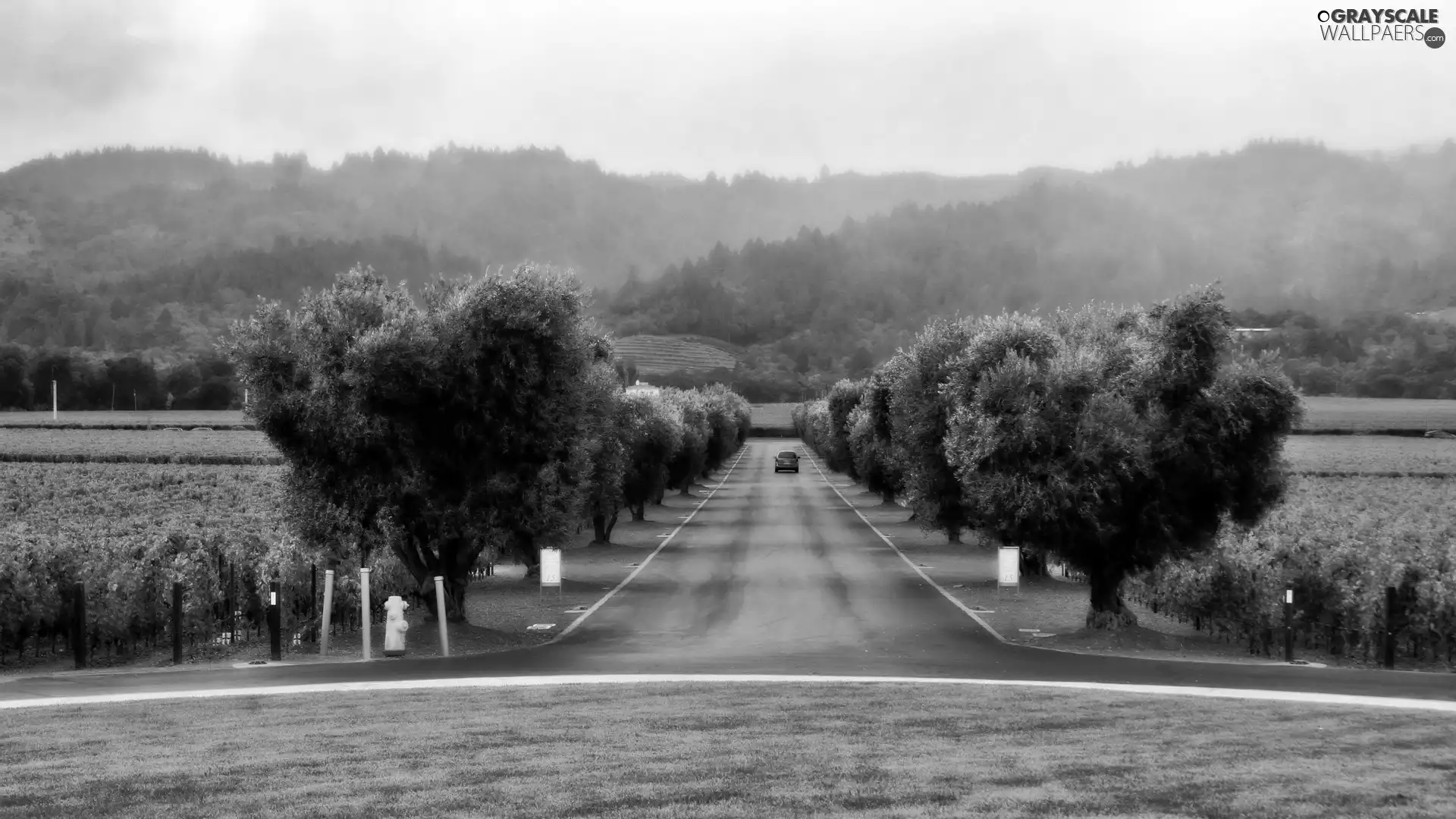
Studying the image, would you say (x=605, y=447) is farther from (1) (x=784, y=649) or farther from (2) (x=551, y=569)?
(1) (x=784, y=649)

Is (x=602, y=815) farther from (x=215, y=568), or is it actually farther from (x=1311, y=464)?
(x=1311, y=464)

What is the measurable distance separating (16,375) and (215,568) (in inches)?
5665

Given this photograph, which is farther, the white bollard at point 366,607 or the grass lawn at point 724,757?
the white bollard at point 366,607

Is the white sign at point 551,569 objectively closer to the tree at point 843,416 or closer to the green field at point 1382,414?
the tree at point 843,416

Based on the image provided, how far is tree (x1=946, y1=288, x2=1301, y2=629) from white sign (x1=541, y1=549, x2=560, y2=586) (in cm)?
1088

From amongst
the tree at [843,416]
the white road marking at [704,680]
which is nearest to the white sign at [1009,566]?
the white road marking at [704,680]

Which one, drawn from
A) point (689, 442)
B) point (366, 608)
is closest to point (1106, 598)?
point (366, 608)

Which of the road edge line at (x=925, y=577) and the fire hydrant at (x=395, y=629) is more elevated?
the fire hydrant at (x=395, y=629)

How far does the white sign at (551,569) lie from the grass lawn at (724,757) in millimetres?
14721

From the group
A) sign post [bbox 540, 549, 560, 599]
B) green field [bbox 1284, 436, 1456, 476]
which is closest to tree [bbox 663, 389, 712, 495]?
green field [bbox 1284, 436, 1456, 476]

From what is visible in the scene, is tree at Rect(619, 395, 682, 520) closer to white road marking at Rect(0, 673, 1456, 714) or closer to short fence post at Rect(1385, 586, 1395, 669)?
white road marking at Rect(0, 673, 1456, 714)

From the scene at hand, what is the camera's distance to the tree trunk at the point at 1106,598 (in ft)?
89.1

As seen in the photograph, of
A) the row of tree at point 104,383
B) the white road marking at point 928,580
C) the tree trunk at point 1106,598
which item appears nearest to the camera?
the tree trunk at point 1106,598

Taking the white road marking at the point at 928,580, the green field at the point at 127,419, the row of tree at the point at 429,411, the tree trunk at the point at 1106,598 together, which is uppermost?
the green field at the point at 127,419
